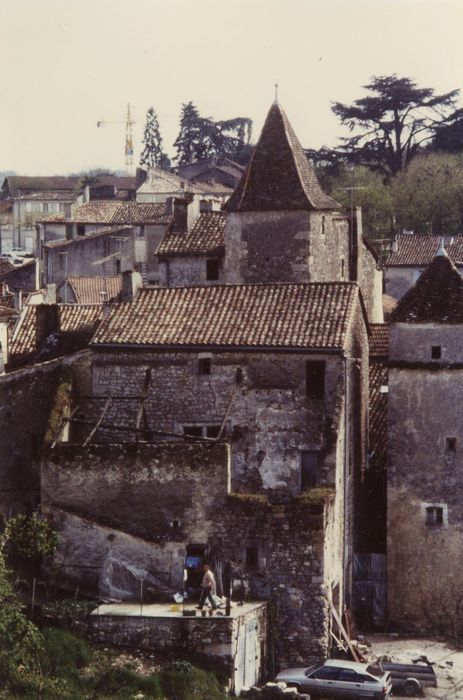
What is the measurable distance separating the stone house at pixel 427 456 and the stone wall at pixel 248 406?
297cm

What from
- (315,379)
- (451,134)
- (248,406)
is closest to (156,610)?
(248,406)

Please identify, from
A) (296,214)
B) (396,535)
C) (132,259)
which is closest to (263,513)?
(396,535)

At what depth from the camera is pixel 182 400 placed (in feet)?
114

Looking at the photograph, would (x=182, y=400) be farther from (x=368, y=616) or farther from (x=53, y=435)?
(x=368, y=616)

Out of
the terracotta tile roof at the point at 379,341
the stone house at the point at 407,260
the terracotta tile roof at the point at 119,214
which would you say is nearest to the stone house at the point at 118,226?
the terracotta tile roof at the point at 119,214

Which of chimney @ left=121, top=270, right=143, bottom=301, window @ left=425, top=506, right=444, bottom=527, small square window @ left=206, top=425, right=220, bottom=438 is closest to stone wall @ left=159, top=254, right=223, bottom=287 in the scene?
chimney @ left=121, top=270, right=143, bottom=301

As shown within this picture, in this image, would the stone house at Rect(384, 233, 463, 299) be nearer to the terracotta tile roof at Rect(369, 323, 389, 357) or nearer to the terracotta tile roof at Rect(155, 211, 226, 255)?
the terracotta tile roof at Rect(369, 323, 389, 357)

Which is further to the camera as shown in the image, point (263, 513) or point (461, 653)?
point (461, 653)

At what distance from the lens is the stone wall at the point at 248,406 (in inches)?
1331

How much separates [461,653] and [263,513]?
7.91 m

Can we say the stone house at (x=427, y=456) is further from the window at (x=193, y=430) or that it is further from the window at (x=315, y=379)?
the window at (x=193, y=430)

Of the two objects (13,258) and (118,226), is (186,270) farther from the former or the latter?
(13,258)

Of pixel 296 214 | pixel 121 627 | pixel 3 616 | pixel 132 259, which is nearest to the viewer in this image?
pixel 3 616

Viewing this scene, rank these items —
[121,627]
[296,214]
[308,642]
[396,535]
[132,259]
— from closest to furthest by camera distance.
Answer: [121,627] → [308,642] → [396,535] → [296,214] → [132,259]
